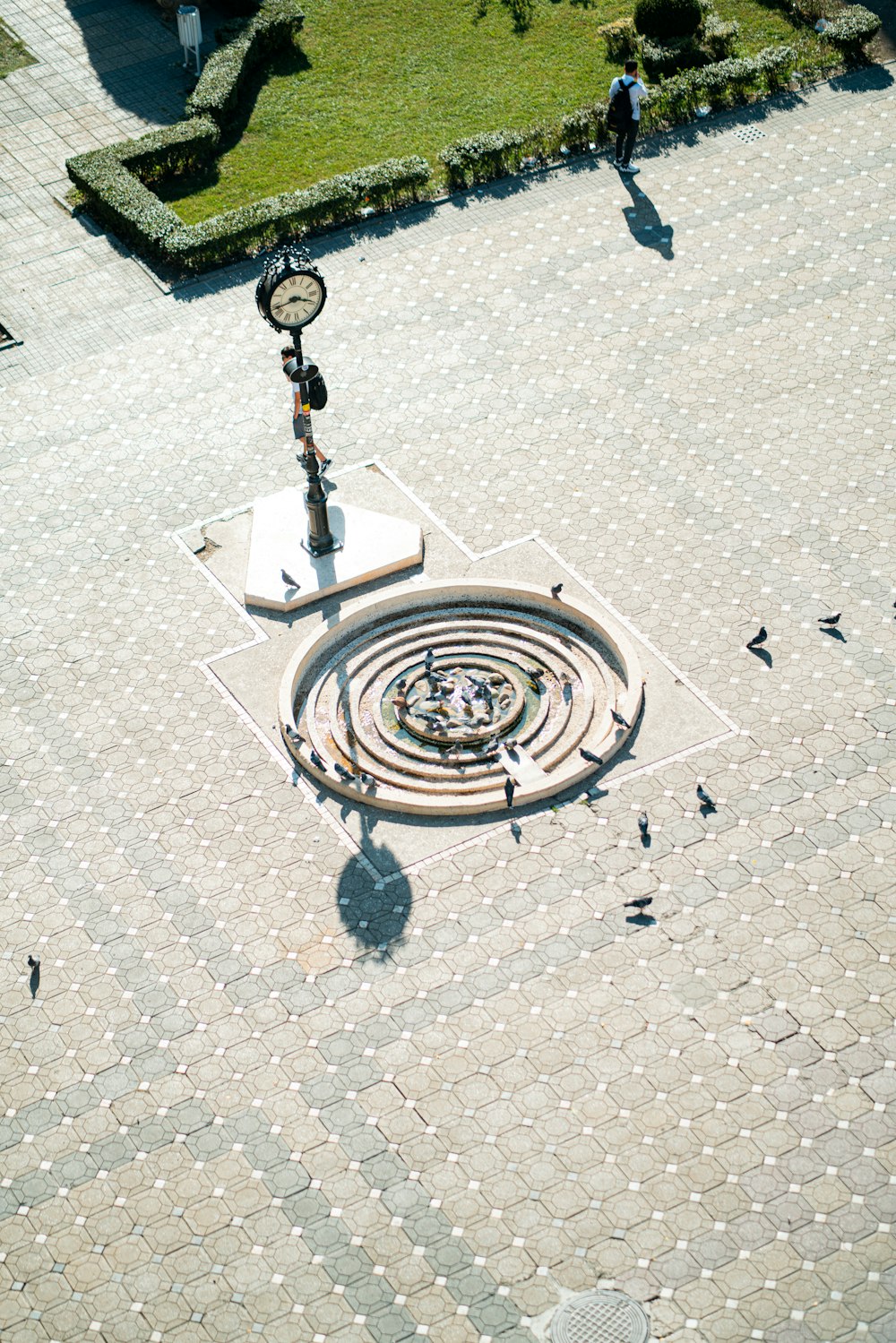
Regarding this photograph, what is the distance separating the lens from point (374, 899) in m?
17.7

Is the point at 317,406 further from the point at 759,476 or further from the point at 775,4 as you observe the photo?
the point at 775,4

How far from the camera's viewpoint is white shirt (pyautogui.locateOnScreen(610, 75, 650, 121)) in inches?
1089

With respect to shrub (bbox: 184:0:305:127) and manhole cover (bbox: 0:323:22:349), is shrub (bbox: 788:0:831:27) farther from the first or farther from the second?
manhole cover (bbox: 0:323:22:349)

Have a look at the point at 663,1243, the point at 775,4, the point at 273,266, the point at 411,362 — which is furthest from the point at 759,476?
the point at 775,4

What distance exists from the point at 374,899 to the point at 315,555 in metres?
5.72

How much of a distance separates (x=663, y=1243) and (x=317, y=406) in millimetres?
11032

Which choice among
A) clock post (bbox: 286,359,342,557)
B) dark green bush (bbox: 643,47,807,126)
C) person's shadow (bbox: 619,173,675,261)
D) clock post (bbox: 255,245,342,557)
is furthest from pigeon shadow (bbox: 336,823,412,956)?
dark green bush (bbox: 643,47,807,126)

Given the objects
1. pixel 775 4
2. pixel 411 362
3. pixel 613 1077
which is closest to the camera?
pixel 613 1077

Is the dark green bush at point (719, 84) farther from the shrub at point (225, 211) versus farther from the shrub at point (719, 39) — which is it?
the shrub at point (225, 211)

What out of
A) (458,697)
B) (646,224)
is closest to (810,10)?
(646,224)

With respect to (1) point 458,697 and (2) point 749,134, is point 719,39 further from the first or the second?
(1) point 458,697

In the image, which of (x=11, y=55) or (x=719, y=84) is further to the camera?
(x=11, y=55)

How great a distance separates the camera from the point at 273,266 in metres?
19.3

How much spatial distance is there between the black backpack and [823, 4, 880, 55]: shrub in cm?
569
